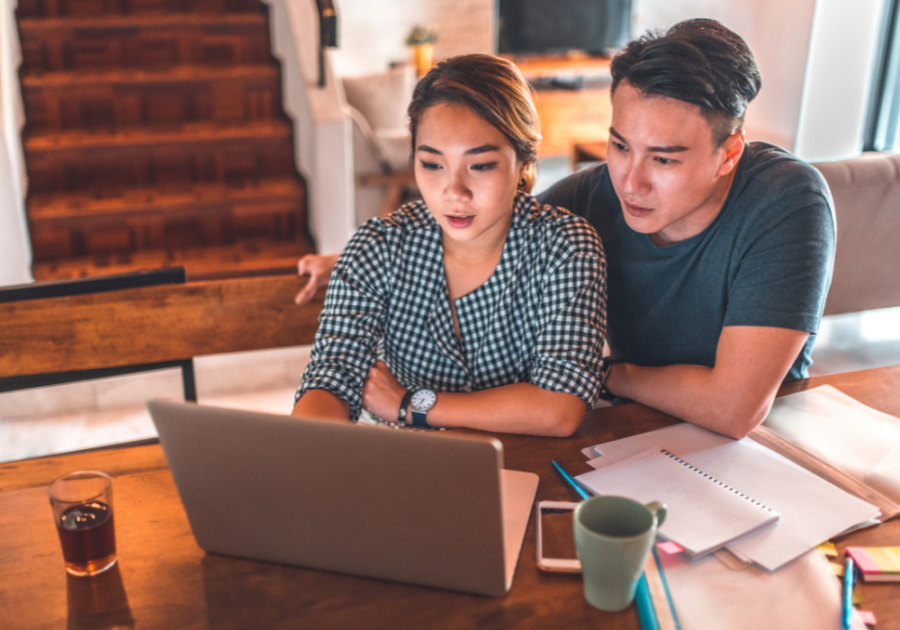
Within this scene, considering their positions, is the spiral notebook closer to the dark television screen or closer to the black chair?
the black chair

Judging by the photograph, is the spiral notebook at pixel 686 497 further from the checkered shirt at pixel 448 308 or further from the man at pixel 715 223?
the checkered shirt at pixel 448 308

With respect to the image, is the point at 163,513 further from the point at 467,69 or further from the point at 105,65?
the point at 105,65

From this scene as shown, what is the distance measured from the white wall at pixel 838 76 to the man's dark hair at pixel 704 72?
3.30 meters

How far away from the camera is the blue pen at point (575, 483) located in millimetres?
953

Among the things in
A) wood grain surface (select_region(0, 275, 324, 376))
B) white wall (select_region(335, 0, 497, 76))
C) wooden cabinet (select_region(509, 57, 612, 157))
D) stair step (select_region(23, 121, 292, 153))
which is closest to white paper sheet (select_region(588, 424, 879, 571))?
wood grain surface (select_region(0, 275, 324, 376))

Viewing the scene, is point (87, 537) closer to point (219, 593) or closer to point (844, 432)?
point (219, 593)

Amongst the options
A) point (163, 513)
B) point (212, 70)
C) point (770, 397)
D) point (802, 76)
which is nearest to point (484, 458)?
point (163, 513)

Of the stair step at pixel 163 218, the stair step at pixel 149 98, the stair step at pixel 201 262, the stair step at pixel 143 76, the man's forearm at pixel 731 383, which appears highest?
the stair step at pixel 143 76

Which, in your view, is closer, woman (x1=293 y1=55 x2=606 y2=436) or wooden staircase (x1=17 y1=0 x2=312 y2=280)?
woman (x1=293 y1=55 x2=606 y2=436)

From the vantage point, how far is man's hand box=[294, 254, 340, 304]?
151 cm

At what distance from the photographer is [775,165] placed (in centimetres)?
130

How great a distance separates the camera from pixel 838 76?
417 centimetres

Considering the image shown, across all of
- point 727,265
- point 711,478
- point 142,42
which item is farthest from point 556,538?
point 142,42

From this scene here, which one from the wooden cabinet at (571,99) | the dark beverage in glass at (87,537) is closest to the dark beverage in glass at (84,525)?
the dark beverage in glass at (87,537)
